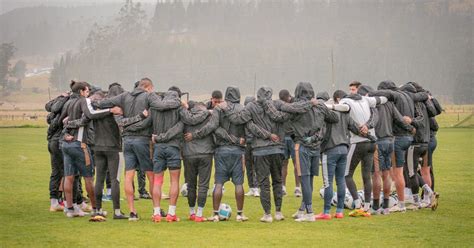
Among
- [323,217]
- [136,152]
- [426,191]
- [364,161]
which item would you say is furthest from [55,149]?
[426,191]

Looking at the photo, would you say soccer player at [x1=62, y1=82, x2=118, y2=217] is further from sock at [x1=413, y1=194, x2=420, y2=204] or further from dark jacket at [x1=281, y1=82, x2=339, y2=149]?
sock at [x1=413, y1=194, x2=420, y2=204]

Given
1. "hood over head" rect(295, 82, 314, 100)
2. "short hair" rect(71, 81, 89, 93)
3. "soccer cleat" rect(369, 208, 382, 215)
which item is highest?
"short hair" rect(71, 81, 89, 93)

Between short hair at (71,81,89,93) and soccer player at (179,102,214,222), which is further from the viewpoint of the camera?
A: short hair at (71,81,89,93)

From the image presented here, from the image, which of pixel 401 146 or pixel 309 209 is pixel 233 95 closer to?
pixel 309 209

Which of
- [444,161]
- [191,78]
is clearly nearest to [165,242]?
[444,161]

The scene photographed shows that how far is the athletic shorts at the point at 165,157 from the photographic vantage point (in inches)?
652

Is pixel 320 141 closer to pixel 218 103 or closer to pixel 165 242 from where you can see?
pixel 218 103

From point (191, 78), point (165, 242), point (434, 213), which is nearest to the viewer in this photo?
point (165, 242)

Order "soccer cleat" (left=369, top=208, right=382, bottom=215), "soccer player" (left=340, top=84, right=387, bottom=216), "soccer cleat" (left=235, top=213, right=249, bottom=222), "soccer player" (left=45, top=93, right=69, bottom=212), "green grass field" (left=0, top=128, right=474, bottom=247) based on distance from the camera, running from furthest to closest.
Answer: "soccer player" (left=45, top=93, right=69, bottom=212), "soccer cleat" (left=369, top=208, right=382, bottom=215), "soccer player" (left=340, top=84, right=387, bottom=216), "soccer cleat" (left=235, top=213, right=249, bottom=222), "green grass field" (left=0, top=128, right=474, bottom=247)

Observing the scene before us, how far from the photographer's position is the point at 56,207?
18.7 metres

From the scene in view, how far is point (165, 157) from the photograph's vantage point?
16703mm

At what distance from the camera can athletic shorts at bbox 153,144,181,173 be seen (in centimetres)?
1656

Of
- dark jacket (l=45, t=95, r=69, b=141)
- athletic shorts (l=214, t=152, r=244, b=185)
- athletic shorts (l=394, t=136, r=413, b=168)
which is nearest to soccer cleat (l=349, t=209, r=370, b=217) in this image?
→ athletic shorts (l=394, t=136, r=413, b=168)

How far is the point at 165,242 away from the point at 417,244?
422 cm
